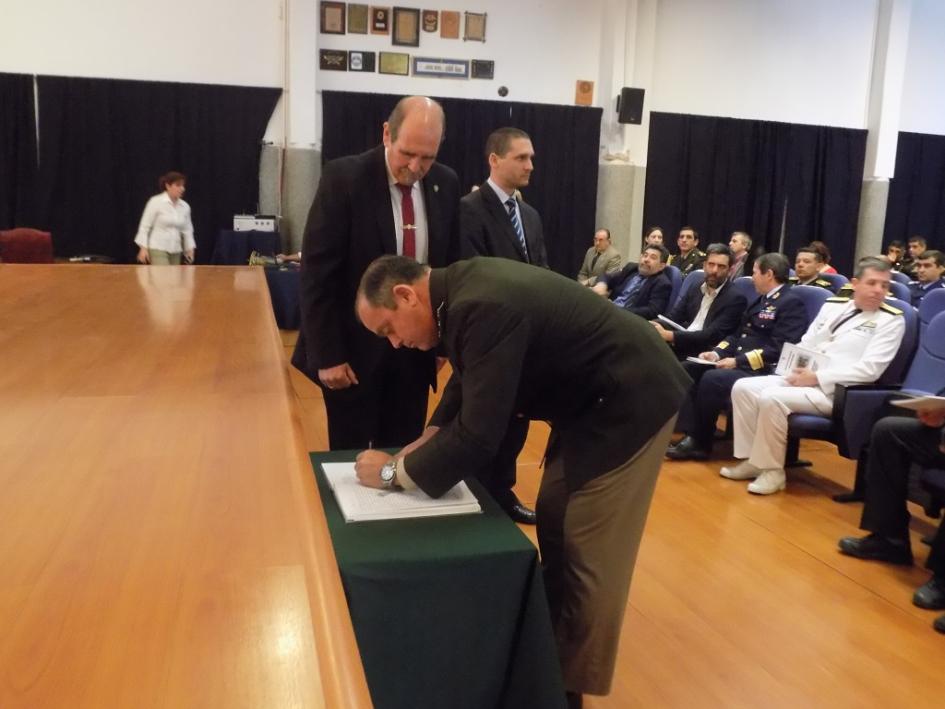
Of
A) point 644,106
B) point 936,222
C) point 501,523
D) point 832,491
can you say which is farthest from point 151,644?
point 936,222

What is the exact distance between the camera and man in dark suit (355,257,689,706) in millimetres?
1567

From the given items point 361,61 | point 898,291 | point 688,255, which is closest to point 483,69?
point 361,61

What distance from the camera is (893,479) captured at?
9.86 feet

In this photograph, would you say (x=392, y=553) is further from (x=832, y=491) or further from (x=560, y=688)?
(x=832, y=491)

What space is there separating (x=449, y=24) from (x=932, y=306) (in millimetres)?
6417

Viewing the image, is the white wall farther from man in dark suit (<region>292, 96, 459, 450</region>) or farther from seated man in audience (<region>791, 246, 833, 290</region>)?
man in dark suit (<region>292, 96, 459, 450</region>)

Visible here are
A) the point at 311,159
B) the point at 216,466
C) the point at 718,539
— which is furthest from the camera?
the point at 311,159

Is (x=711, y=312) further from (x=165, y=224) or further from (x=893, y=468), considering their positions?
(x=165, y=224)

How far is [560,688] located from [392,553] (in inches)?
18.0

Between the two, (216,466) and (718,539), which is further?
(718,539)

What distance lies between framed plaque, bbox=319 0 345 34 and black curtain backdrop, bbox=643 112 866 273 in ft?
11.8

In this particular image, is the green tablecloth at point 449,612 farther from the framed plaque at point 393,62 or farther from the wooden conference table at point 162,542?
the framed plaque at point 393,62

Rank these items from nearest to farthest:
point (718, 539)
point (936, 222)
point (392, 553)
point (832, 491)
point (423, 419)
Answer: point (392, 553) → point (423, 419) → point (718, 539) → point (832, 491) → point (936, 222)

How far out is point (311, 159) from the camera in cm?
877
